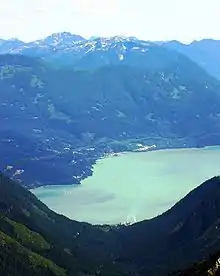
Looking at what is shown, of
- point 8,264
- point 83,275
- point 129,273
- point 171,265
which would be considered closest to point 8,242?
point 8,264

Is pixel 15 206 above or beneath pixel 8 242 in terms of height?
above

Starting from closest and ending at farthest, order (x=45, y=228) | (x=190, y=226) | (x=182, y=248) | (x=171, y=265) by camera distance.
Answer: (x=171, y=265) < (x=182, y=248) < (x=190, y=226) < (x=45, y=228)

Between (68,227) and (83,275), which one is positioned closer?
(83,275)

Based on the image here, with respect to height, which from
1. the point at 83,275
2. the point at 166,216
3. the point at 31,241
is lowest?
the point at 83,275

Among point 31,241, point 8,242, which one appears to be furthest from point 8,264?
point 31,241

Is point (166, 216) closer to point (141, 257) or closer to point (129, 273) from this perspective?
point (141, 257)

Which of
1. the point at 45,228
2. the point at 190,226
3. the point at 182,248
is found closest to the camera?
the point at 182,248
